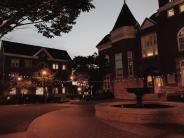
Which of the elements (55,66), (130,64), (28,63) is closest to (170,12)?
(130,64)

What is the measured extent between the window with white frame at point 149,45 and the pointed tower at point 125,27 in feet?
7.95

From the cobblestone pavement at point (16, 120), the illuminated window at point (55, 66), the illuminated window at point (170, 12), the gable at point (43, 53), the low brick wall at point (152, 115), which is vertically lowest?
the cobblestone pavement at point (16, 120)

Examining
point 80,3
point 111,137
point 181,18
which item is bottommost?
point 111,137

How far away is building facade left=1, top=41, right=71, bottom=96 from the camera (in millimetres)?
45781

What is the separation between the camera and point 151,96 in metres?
32.5

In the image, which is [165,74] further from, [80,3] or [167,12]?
[80,3]

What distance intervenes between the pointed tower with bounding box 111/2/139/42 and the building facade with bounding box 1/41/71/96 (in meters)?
11.9

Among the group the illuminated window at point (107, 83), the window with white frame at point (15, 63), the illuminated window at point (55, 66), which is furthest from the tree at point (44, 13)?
the illuminated window at point (55, 66)

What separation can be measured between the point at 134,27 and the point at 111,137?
101 feet

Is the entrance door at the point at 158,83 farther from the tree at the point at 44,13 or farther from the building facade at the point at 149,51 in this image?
the tree at the point at 44,13

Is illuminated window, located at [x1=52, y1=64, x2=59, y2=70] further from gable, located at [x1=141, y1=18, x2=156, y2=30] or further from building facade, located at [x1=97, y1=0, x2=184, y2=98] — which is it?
gable, located at [x1=141, y1=18, x2=156, y2=30]

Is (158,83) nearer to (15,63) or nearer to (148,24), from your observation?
(148,24)

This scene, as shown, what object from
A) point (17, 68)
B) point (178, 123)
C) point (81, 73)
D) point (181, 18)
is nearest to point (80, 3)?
point (178, 123)

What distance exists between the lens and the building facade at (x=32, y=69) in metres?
45.8
